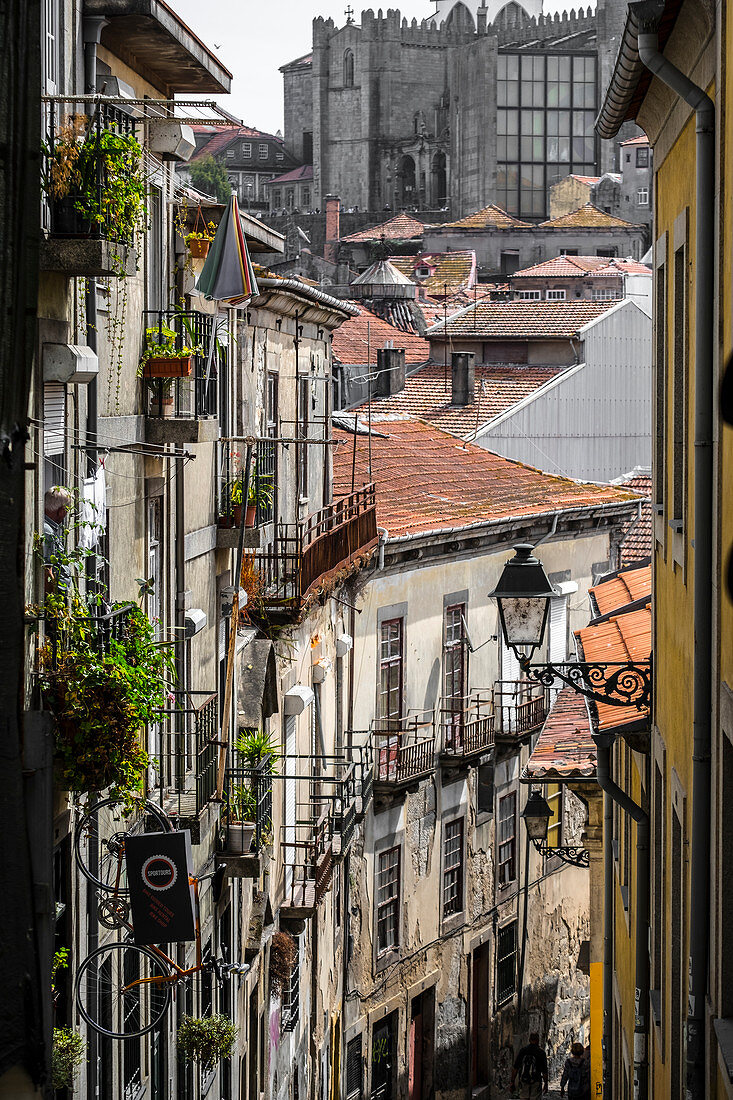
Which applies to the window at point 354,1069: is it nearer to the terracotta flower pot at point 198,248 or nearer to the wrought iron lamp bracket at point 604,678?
the terracotta flower pot at point 198,248

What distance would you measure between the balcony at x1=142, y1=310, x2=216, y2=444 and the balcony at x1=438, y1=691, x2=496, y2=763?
12223 mm

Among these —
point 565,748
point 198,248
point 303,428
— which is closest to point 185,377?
point 198,248

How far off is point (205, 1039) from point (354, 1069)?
11075 millimetres

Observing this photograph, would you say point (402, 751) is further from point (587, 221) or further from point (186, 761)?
point (587, 221)

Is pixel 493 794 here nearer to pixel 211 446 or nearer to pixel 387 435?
pixel 387 435

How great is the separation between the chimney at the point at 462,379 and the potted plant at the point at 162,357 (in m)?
22.1

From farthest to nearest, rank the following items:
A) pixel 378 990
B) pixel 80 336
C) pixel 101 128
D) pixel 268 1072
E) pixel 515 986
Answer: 1. pixel 515 986
2. pixel 378 990
3. pixel 268 1072
4. pixel 80 336
5. pixel 101 128

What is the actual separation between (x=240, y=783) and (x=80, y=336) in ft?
19.2

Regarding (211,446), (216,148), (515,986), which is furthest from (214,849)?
(216,148)

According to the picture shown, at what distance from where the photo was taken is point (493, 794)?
26578mm

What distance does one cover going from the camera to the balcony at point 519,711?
86.8ft

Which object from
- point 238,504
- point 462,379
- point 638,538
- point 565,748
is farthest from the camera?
point 462,379

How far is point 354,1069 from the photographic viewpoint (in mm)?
23344

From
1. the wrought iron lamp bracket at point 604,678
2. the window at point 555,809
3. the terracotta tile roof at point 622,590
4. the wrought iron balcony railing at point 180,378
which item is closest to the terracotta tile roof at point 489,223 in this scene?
the window at point 555,809
